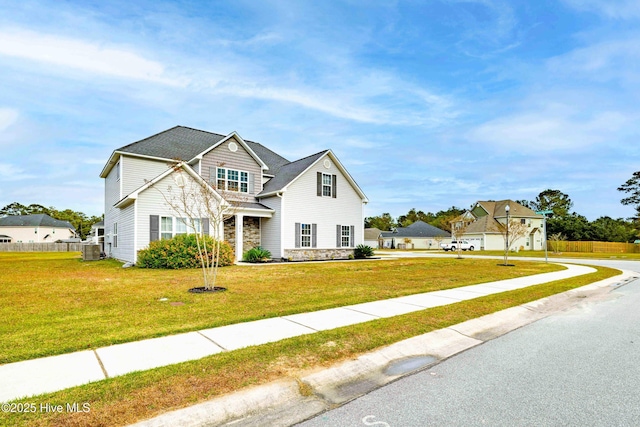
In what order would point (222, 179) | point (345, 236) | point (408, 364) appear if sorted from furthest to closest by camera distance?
point (345, 236) → point (222, 179) → point (408, 364)

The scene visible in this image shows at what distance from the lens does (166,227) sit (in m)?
17.7

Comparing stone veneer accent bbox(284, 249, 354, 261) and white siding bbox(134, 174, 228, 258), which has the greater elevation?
white siding bbox(134, 174, 228, 258)

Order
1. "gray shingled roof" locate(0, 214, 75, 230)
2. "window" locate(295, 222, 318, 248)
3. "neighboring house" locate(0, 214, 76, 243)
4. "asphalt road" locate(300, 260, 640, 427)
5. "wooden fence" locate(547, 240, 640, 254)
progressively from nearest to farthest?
1. "asphalt road" locate(300, 260, 640, 427)
2. "window" locate(295, 222, 318, 248)
3. "wooden fence" locate(547, 240, 640, 254)
4. "neighboring house" locate(0, 214, 76, 243)
5. "gray shingled roof" locate(0, 214, 75, 230)

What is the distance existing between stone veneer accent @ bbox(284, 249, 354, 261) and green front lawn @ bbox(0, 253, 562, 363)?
8.09m

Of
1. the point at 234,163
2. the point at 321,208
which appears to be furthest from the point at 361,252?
the point at 234,163

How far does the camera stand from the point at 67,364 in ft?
13.8

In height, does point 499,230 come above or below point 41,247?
above


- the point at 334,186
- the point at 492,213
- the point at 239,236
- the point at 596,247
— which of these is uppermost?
the point at 334,186

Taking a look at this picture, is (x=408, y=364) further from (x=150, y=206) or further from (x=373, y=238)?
(x=373, y=238)

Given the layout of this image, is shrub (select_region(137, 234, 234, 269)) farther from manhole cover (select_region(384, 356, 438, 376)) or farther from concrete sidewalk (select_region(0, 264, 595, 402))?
manhole cover (select_region(384, 356, 438, 376))

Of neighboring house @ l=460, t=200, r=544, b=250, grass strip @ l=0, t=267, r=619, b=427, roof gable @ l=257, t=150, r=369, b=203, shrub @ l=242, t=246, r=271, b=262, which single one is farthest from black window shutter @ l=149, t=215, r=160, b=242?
neighboring house @ l=460, t=200, r=544, b=250

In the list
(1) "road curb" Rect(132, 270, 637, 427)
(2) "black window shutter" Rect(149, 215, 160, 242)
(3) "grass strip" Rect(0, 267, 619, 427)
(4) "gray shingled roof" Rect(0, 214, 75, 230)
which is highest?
(4) "gray shingled roof" Rect(0, 214, 75, 230)

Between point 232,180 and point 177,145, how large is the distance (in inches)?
171

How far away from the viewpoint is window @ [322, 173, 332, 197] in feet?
75.5
